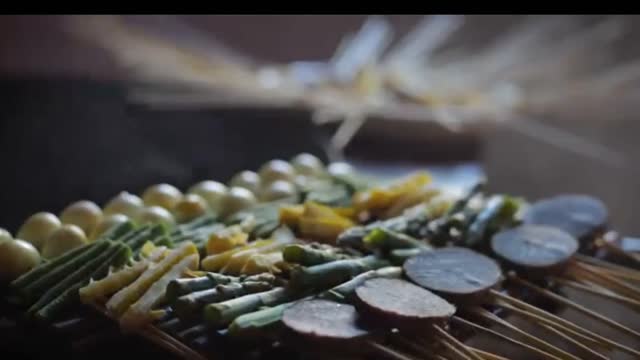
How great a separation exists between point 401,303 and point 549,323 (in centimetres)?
31

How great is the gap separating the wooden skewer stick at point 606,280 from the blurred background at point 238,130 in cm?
111

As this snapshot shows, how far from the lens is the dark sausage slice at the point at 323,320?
1486mm

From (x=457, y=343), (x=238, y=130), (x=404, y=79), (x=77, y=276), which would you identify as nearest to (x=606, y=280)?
(x=457, y=343)

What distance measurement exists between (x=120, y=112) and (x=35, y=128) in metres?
0.28

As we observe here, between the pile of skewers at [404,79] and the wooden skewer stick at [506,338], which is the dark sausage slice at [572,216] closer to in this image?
the wooden skewer stick at [506,338]

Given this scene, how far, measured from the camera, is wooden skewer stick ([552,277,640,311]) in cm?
188

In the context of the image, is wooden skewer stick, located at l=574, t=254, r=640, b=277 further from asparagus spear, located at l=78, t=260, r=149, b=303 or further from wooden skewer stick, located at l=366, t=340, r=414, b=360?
asparagus spear, located at l=78, t=260, r=149, b=303

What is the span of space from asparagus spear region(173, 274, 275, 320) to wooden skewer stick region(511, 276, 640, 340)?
562 mm

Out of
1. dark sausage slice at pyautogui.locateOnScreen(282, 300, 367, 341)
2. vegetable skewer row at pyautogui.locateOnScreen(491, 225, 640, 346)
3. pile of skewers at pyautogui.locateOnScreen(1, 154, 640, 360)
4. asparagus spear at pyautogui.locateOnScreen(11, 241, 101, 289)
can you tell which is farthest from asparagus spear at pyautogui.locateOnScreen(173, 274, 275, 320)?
vegetable skewer row at pyautogui.locateOnScreen(491, 225, 640, 346)

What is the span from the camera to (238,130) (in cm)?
317

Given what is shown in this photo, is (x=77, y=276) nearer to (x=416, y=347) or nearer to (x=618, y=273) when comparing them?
(x=416, y=347)

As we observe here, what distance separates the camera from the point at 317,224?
6.70 ft

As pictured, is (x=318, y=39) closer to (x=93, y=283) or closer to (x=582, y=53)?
(x=582, y=53)

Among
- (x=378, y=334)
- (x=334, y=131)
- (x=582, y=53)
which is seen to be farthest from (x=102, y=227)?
(x=582, y=53)
